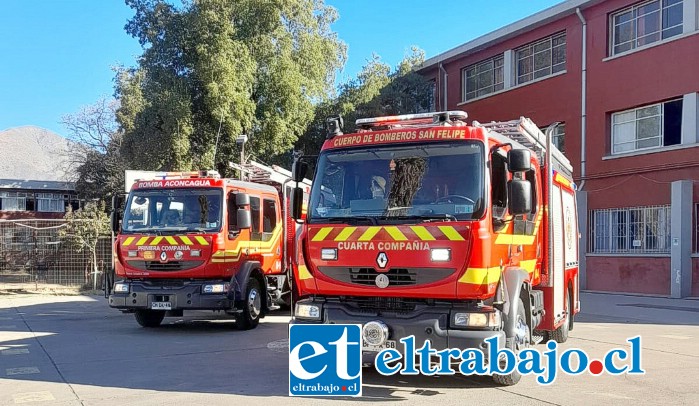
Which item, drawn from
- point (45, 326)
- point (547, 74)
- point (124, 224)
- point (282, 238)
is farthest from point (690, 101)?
point (45, 326)

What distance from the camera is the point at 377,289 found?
6.91 metres

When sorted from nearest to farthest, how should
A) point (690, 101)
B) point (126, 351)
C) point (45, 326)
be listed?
point (126, 351), point (45, 326), point (690, 101)

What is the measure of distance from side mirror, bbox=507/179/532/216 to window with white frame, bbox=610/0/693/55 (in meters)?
15.5

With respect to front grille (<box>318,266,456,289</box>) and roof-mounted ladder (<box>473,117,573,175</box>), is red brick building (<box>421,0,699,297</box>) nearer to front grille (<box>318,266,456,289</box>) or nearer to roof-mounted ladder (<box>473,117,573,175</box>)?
roof-mounted ladder (<box>473,117,573,175</box>)

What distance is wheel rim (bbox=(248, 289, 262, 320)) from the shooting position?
1220 cm

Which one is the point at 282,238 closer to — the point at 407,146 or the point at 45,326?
the point at 45,326

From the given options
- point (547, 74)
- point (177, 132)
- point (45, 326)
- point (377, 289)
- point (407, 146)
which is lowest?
point (45, 326)

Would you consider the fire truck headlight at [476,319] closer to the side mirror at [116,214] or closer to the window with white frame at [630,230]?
the side mirror at [116,214]

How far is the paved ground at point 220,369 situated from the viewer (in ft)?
22.6

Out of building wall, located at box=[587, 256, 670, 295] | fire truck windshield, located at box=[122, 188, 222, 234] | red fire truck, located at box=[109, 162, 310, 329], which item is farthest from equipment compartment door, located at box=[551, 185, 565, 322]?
building wall, located at box=[587, 256, 670, 295]

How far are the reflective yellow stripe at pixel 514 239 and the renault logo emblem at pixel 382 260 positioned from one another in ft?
3.76

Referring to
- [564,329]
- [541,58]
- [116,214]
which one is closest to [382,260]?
[564,329]

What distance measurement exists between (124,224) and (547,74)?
670 inches

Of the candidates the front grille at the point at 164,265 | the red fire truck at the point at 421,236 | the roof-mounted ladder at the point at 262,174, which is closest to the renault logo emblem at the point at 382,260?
the red fire truck at the point at 421,236
